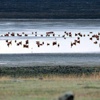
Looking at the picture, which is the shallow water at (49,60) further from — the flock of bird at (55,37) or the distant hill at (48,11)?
the distant hill at (48,11)

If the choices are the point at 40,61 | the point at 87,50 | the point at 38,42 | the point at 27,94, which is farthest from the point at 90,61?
the point at 27,94

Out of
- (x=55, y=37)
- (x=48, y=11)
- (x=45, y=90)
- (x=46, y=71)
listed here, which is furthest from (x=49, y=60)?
(x=48, y=11)

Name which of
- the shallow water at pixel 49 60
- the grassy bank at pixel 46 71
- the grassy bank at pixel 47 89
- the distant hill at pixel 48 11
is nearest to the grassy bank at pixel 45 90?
the grassy bank at pixel 47 89

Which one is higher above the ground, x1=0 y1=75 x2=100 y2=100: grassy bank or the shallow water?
x1=0 y1=75 x2=100 y2=100: grassy bank

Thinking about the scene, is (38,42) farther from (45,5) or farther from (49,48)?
(45,5)

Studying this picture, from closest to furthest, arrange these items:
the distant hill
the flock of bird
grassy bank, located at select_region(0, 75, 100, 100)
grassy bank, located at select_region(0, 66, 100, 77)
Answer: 1. grassy bank, located at select_region(0, 75, 100, 100)
2. grassy bank, located at select_region(0, 66, 100, 77)
3. the flock of bird
4. the distant hill

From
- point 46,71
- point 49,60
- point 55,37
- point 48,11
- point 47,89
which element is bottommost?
point 48,11

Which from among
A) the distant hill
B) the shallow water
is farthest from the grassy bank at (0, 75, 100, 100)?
the distant hill

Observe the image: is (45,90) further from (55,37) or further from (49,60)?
(55,37)

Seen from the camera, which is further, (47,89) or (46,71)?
(46,71)

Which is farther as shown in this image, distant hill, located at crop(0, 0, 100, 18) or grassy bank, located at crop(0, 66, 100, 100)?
distant hill, located at crop(0, 0, 100, 18)

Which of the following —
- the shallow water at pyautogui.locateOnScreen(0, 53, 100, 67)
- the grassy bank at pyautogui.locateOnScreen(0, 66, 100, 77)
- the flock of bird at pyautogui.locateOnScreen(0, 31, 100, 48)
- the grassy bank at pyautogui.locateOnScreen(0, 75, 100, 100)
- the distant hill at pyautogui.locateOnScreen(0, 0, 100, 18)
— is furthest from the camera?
the distant hill at pyautogui.locateOnScreen(0, 0, 100, 18)

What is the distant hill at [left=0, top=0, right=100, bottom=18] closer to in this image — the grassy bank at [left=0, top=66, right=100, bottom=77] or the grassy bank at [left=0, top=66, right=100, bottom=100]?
the grassy bank at [left=0, top=66, right=100, bottom=77]

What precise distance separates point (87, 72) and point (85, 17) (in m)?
41.5
